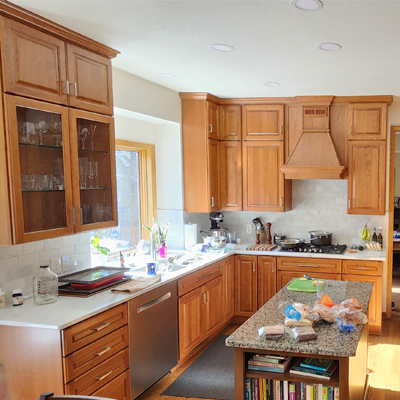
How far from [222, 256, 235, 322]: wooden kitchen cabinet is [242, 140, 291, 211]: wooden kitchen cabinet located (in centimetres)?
77

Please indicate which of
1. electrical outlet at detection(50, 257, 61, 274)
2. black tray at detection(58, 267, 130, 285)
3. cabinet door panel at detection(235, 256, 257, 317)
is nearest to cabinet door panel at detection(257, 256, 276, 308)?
cabinet door panel at detection(235, 256, 257, 317)

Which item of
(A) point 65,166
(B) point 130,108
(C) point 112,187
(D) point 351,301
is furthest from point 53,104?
(D) point 351,301

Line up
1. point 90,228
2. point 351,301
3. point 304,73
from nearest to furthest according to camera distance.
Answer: point 351,301 < point 90,228 < point 304,73

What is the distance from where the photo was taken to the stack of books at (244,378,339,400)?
2078 millimetres

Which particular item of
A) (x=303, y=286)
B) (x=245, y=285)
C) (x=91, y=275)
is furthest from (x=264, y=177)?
(x=91, y=275)

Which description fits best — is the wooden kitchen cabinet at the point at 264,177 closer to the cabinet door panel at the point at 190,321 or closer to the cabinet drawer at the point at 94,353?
the cabinet door panel at the point at 190,321

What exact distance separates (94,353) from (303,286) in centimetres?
153

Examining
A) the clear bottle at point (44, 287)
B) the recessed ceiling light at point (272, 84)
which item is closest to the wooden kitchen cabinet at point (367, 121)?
the recessed ceiling light at point (272, 84)

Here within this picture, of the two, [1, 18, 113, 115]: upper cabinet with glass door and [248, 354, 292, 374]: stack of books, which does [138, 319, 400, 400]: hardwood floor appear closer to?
[248, 354, 292, 374]: stack of books

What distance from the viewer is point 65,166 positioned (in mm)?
2682

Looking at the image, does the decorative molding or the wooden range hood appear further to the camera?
the wooden range hood

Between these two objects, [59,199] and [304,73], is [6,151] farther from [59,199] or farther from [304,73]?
[304,73]

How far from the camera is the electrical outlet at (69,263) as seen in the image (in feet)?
10.4

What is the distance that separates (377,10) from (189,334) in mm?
2919
